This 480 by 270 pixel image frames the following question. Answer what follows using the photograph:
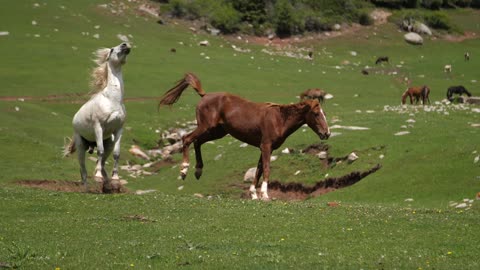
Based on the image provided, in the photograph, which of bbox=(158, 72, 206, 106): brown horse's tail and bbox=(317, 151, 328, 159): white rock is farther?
bbox=(317, 151, 328, 159): white rock

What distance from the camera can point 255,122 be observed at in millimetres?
20828

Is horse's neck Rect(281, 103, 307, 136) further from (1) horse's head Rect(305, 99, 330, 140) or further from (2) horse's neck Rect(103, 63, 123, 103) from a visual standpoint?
(2) horse's neck Rect(103, 63, 123, 103)

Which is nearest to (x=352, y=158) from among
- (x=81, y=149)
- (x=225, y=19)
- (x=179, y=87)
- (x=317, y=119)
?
(x=179, y=87)

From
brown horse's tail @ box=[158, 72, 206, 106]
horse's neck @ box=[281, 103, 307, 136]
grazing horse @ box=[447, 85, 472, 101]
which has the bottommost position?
grazing horse @ box=[447, 85, 472, 101]

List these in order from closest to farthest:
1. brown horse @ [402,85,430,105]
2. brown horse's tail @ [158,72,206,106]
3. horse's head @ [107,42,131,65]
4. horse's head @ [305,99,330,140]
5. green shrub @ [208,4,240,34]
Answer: horse's head @ [305,99,330,140], horse's head @ [107,42,131,65], brown horse's tail @ [158,72,206,106], brown horse @ [402,85,430,105], green shrub @ [208,4,240,34]

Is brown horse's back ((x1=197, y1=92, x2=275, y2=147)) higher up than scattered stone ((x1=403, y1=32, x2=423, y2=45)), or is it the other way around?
brown horse's back ((x1=197, y1=92, x2=275, y2=147))

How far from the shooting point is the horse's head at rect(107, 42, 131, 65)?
20.7m

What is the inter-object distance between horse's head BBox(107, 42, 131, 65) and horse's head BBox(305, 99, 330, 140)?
179 inches

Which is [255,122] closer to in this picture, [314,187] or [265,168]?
[265,168]

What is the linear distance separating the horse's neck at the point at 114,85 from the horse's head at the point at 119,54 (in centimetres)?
15

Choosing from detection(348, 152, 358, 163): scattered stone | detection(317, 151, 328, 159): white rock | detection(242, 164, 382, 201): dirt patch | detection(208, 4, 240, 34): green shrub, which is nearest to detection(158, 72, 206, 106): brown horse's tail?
detection(242, 164, 382, 201): dirt patch

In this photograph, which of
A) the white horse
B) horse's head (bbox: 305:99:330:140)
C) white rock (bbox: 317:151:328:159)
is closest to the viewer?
the white horse

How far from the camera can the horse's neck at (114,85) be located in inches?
801

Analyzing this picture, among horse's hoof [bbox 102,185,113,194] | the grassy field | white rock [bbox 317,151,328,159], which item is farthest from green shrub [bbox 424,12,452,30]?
horse's hoof [bbox 102,185,113,194]
